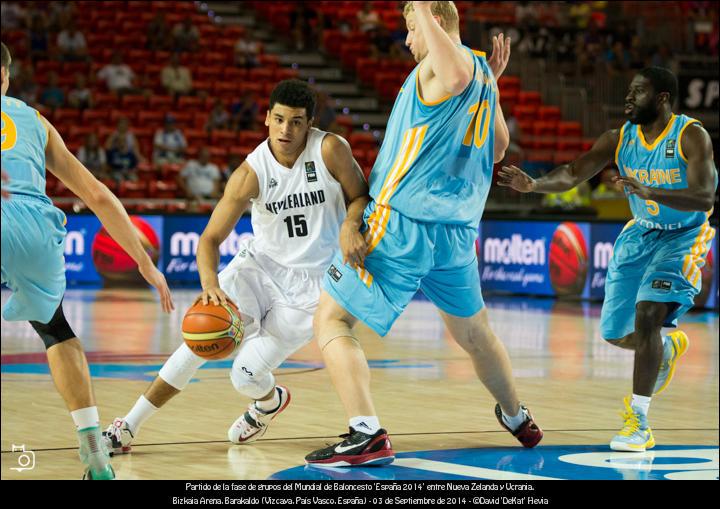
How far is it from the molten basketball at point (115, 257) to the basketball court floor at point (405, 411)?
4970mm

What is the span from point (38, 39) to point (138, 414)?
58.1 feet

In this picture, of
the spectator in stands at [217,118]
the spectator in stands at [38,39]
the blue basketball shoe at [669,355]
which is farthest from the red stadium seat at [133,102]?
the blue basketball shoe at [669,355]

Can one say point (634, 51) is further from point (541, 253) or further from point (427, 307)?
point (427, 307)

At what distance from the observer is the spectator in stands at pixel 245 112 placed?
2284 centimetres

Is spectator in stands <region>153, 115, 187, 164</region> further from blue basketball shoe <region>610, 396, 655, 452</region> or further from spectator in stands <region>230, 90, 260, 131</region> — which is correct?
blue basketball shoe <region>610, 396, 655, 452</region>

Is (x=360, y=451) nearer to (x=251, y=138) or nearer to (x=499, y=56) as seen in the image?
(x=499, y=56)

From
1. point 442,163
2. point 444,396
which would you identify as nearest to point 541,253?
point 444,396

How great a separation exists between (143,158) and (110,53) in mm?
3596

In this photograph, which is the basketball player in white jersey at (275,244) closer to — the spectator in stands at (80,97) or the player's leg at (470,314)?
the player's leg at (470,314)

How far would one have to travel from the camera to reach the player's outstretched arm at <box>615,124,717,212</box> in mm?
6340

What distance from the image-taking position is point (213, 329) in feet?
19.2

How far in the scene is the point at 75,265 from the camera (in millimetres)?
18500

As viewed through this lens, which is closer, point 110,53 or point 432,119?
point 432,119

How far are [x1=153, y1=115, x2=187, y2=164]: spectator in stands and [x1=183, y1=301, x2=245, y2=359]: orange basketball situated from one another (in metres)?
15.3
